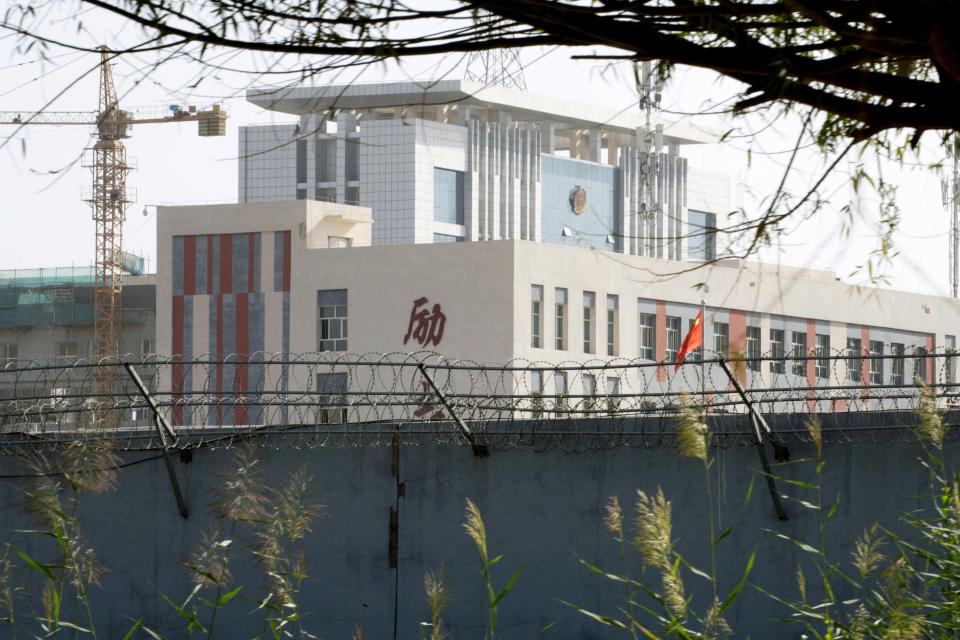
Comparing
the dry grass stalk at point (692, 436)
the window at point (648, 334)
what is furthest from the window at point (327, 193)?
the dry grass stalk at point (692, 436)

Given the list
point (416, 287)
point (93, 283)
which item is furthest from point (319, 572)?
point (93, 283)

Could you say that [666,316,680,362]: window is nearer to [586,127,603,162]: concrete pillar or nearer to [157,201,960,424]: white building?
[157,201,960,424]: white building

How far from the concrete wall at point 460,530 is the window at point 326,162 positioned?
64.1 metres

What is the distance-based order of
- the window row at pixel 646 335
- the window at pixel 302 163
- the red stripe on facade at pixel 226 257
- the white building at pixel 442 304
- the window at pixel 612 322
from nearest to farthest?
the white building at pixel 442 304 → the window row at pixel 646 335 → the window at pixel 612 322 → the red stripe on facade at pixel 226 257 → the window at pixel 302 163

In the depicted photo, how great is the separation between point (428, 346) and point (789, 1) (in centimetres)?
4112

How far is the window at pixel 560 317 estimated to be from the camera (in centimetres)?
4612

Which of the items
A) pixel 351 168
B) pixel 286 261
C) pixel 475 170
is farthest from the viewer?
pixel 351 168

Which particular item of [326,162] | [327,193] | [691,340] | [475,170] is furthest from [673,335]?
[326,162]

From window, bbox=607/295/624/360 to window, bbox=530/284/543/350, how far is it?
306 cm

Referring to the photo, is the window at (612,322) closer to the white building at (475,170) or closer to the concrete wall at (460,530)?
the white building at (475,170)

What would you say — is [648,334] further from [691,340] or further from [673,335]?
[691,340]

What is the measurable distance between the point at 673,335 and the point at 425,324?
963cm

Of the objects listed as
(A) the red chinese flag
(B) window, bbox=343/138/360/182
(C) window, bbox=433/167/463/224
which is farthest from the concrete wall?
(B) window, bbox=343/138/360/182

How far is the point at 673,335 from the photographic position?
161ft
